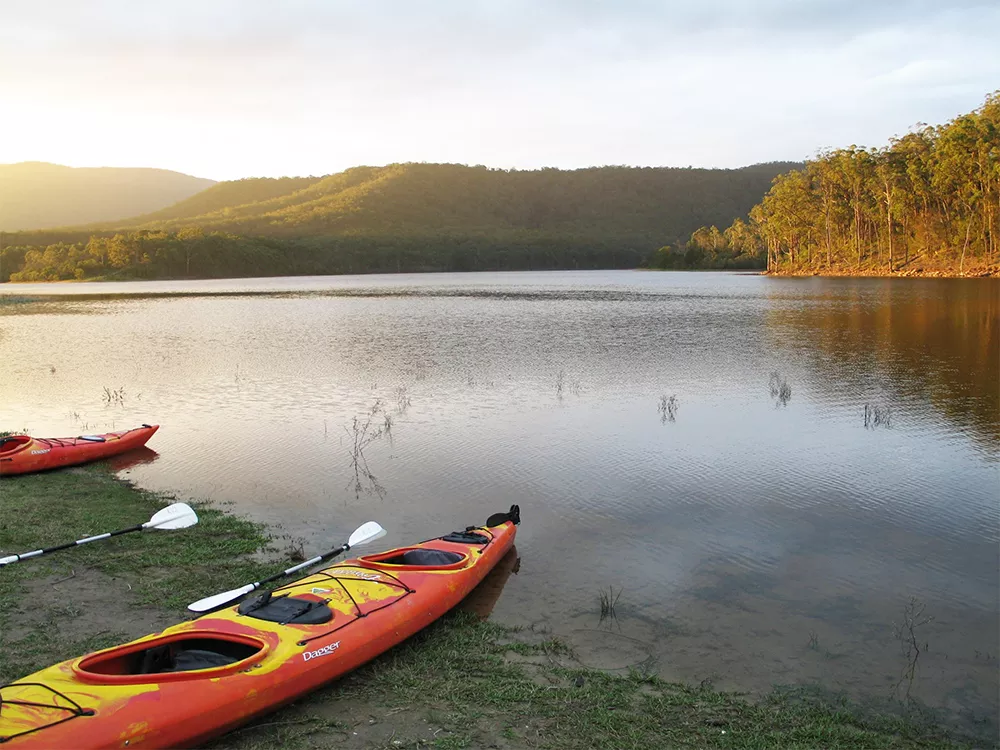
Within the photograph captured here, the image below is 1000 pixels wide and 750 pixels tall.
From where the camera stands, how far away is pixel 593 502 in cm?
1112

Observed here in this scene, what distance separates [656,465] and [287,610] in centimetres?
792

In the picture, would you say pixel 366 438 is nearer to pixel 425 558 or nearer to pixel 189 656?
pixel 425 558

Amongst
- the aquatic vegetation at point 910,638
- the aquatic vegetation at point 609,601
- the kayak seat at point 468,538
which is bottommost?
the aquatic vegetation at point 910,638

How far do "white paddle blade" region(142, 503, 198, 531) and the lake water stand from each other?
1288 mm

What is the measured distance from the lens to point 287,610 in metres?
6.37

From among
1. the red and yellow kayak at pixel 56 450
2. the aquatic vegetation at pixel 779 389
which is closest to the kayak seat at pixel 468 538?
the red and yellow kayak at pixel 56 450

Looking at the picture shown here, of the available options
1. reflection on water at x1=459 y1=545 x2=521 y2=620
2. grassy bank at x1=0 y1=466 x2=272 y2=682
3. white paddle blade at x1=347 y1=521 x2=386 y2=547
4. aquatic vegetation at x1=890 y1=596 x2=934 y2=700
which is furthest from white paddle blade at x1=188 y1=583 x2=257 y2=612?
aquatic vegetation at x1=890 y1=596 x2=934 y2=700

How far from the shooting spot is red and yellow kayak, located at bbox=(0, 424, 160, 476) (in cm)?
1230

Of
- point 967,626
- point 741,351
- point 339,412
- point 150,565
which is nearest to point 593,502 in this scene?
point 967,626

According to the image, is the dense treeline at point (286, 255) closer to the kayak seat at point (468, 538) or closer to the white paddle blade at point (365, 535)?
the white paddle blade at point (365, 535)

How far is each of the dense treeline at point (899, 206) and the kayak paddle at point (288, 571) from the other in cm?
7216

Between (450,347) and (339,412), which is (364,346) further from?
(339,412)

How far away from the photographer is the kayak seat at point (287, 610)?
623cm

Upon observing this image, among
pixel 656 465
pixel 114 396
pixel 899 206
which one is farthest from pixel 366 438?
pixel 899 206
